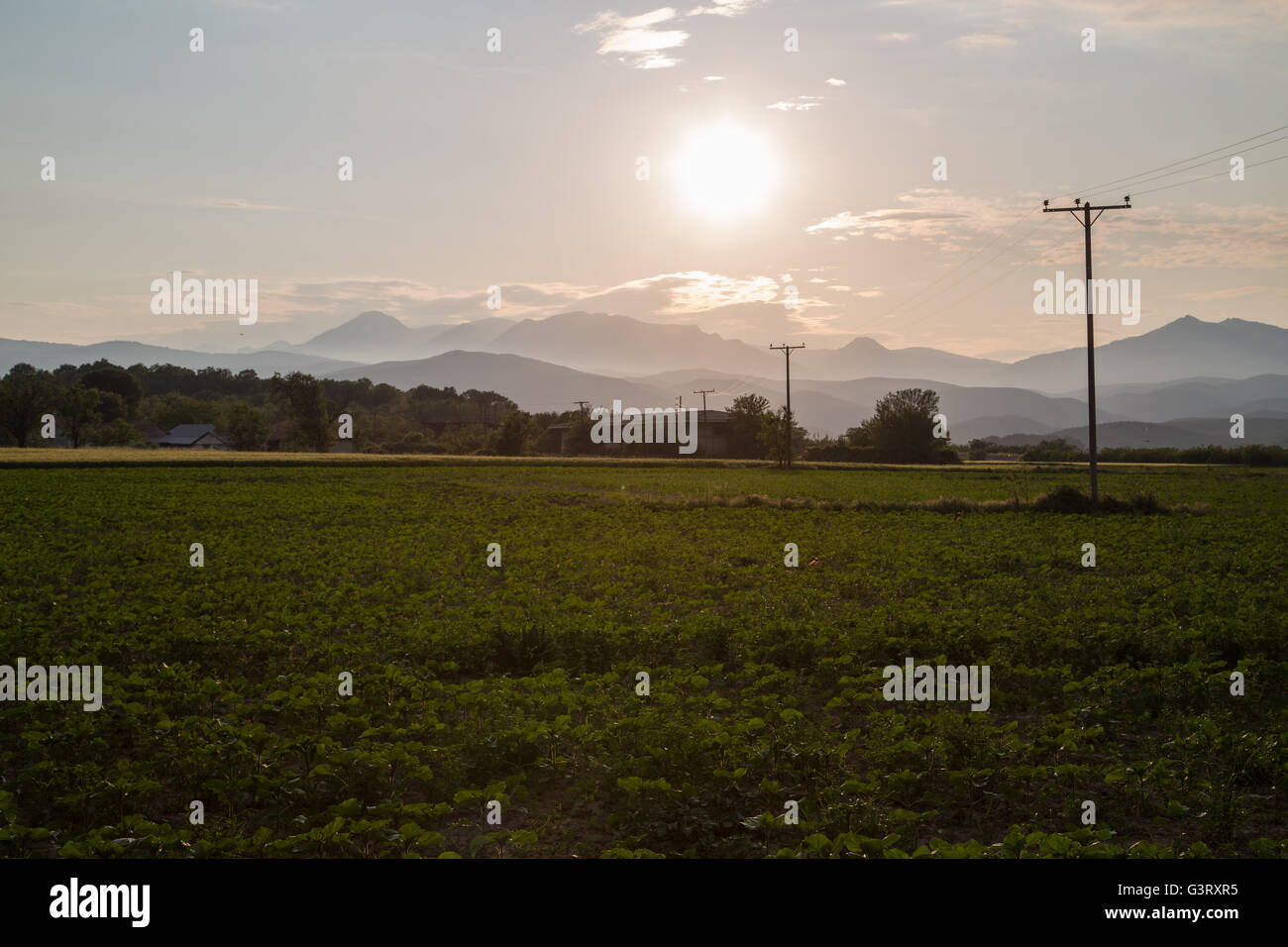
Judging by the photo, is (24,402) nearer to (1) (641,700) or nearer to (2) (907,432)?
(2) (907,432)

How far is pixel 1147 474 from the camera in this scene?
67500mm

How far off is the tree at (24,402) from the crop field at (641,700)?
95.8 metres

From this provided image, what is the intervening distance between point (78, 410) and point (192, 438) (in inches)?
1112

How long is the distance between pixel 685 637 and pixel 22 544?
21087 millimetres

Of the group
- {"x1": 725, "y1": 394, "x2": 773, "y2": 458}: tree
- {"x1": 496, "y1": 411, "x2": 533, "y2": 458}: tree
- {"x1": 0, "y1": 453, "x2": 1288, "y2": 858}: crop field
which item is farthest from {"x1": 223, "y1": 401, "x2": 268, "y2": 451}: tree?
{"x1": 0, "y1": 453, "x2": 1288, "y2": 858}: crop field

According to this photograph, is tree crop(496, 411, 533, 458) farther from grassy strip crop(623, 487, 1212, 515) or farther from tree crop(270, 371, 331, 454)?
grassy strip crop(623, 487, 1212, 515)

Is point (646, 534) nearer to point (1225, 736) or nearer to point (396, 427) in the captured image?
point (1225, 736)

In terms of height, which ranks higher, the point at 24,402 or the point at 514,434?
the point at 24,402

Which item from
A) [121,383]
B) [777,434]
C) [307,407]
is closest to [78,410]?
[307,407]

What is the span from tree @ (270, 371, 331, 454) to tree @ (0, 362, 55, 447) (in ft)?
85.9

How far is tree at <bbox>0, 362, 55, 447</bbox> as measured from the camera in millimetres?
103688

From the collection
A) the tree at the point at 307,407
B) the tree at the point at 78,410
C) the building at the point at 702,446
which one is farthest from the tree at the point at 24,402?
the building at the point at 702,446

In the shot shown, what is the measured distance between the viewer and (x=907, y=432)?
99062mm
